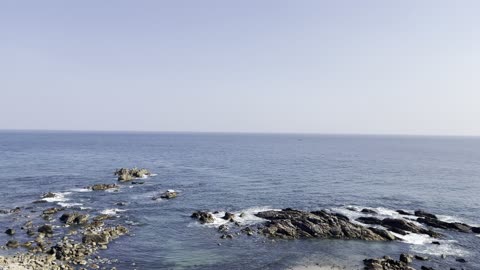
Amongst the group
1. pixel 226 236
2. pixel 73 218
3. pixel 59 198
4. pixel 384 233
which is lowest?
pixel 226 236

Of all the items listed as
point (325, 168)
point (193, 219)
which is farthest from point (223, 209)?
point (325, 168)

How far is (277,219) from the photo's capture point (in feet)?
207

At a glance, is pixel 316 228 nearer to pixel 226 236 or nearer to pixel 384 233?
pixel 384 233

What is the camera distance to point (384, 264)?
44219 millimetres

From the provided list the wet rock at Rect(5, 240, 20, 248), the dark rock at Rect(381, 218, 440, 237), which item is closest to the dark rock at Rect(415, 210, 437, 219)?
the dark rock at Rect(381, 218, 440, 237)

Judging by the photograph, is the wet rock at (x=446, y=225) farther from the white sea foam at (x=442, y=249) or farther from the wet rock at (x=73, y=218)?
the wet rock at (x=73, y=218)

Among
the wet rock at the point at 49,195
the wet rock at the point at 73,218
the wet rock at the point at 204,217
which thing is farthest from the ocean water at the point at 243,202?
the wet rock at the point at 73,218

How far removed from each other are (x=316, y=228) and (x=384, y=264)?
14457 mm

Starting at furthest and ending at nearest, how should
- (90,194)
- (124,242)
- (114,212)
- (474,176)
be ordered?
(474,176) → (90,194) → (114,212) → (124,242)

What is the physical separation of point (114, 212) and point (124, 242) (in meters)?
17.7

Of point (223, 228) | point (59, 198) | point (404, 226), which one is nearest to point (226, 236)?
point (223, 228)

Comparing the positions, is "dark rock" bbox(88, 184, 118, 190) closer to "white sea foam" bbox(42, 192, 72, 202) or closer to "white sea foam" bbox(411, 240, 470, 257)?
"white sea foam" bbox(42, 192, 72, 202)

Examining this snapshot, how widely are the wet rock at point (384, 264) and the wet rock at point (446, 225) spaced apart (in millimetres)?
21369

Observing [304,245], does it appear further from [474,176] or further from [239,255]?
[474,176]
